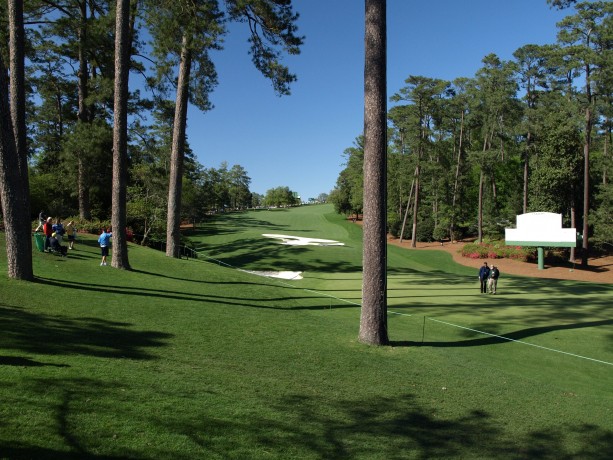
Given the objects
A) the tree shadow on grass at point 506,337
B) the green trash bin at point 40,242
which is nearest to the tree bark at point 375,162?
the tree shadow on grass at point 506,337

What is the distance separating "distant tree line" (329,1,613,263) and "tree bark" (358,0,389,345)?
32.9 meters

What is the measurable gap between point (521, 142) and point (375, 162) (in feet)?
140

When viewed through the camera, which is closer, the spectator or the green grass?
the green grass

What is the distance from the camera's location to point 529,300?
750 inches

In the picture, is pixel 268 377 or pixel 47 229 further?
pixel 47 229

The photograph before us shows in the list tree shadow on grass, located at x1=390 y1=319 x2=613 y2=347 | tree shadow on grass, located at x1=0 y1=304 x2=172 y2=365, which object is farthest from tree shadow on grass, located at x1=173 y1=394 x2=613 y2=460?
tree shadow on grass, located at x1=390 y1=319 x2=613 y2=347

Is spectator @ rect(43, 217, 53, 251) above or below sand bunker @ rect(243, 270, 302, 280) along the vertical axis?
above

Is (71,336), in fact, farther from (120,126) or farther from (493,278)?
(493,278)

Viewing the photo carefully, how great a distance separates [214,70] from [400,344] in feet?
50.5

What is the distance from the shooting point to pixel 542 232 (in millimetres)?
33969

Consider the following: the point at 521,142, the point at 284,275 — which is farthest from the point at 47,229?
the point at 521,142

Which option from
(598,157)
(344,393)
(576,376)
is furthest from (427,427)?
(598,157)

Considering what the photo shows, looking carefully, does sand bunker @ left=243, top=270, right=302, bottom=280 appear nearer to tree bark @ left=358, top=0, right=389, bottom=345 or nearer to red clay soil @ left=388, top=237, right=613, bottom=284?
tree bark @ left=358, top=0, right=389, bottom=345

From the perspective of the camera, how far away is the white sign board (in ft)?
109
